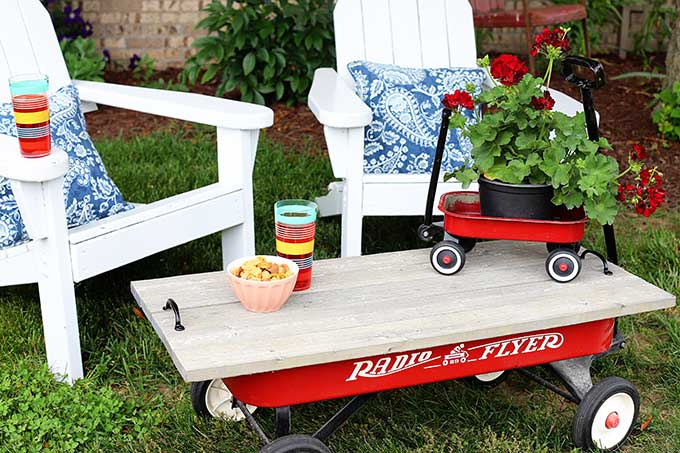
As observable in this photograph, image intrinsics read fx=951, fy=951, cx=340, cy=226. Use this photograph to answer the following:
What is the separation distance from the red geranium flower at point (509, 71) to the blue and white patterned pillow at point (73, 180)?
1095 millimetres

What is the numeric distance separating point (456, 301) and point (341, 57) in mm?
1351

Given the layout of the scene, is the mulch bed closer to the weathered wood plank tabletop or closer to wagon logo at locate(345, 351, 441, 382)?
the weathered wood plank tabletop

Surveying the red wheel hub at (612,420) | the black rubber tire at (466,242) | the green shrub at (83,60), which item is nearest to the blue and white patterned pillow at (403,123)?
the black rubber tire at (466,242)

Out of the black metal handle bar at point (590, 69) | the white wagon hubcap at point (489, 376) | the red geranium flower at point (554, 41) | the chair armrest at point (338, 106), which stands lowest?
the white wagon hubcap at point (489, 376)

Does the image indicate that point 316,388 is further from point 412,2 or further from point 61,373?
point 412,2

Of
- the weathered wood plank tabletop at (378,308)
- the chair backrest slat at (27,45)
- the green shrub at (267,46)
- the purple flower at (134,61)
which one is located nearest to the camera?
the weathered wood plank tabletop at (378,308)

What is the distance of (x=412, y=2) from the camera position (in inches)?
127

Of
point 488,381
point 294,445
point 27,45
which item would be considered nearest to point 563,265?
point 488,381

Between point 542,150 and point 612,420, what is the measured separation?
0.63 m

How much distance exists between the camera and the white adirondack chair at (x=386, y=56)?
9.02 feet

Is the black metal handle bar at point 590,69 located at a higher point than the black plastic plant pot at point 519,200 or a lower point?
higher

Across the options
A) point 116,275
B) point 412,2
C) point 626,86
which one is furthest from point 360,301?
point 626,86

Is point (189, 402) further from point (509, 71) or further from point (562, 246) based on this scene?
point (509, 71)

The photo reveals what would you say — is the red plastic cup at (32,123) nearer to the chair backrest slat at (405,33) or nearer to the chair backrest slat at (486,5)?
the chair backrest slat at (405,33)
